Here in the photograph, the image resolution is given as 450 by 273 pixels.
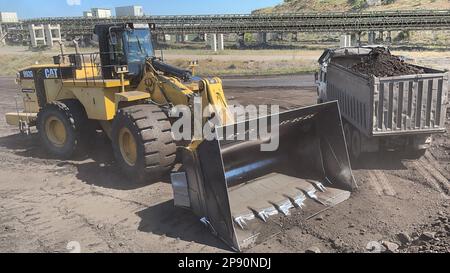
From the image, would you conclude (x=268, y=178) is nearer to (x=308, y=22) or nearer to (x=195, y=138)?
(x=195, y=138)

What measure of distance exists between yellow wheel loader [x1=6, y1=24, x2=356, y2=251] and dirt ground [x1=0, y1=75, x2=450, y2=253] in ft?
1.06

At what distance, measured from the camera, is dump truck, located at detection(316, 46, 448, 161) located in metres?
7.83

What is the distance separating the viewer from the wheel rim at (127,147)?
7787 millimetres

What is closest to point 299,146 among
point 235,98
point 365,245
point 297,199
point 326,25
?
point 297,199

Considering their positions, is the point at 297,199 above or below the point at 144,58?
below

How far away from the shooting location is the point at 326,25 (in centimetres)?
4750

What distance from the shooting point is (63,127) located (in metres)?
9.66

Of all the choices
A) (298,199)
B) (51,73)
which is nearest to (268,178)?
(298,199)

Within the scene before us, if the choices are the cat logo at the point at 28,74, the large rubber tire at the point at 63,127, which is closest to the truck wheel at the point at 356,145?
the large rubber tire at the point at 63,127

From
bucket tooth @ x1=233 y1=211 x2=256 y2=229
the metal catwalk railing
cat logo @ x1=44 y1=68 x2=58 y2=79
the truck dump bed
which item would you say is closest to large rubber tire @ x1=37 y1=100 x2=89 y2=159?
cat logo @ x1=44 y1=68 x2=58 y2=79

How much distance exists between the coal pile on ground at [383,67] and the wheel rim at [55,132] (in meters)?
6.93

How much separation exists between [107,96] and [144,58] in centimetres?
113

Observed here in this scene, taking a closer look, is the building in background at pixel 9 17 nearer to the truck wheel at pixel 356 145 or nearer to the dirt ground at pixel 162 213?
the dirt ground at pixel 162 213
